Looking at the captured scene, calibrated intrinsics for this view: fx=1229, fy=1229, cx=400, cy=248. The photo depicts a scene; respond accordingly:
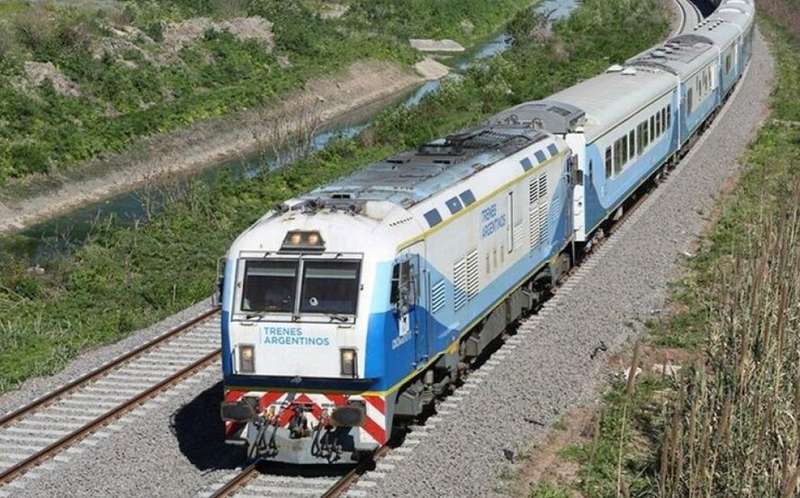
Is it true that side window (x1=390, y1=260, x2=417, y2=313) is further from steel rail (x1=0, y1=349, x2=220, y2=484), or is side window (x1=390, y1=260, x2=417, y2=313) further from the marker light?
steel rail (x1=0, y1=349, x2=220, y2=484)

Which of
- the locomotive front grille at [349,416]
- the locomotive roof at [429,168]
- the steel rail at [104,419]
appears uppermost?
the locomotive roof at [429,168]

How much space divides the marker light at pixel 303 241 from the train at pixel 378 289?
2cm

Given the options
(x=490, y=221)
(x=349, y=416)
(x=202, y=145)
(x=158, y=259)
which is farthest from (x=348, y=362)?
(x=202, y=145)

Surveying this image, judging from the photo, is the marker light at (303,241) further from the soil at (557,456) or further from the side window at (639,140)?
the side window at (639,140)

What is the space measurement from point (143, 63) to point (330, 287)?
146 ft

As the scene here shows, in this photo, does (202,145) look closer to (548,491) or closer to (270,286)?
(270,286)

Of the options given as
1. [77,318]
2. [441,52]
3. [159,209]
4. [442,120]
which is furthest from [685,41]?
[441,52]

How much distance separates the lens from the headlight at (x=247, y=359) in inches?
621

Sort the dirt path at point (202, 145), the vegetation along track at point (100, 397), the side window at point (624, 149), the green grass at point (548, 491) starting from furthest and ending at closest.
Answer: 1. the dirt path at point (202, 145)
2. the side window at point (624, 149)
3. the vegetation along track at point (100, 397)
4. the green grass at point (548, 491)

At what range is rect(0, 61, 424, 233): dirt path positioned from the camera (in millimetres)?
42125

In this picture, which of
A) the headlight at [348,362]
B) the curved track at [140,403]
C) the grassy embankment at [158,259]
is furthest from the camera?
the grassy embankment at [158,259]

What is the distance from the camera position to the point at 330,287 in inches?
615

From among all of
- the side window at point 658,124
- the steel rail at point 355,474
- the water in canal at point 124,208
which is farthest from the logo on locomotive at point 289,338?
the side window at point 658,124

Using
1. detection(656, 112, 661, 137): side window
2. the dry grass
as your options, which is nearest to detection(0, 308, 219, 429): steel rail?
the dry grass
